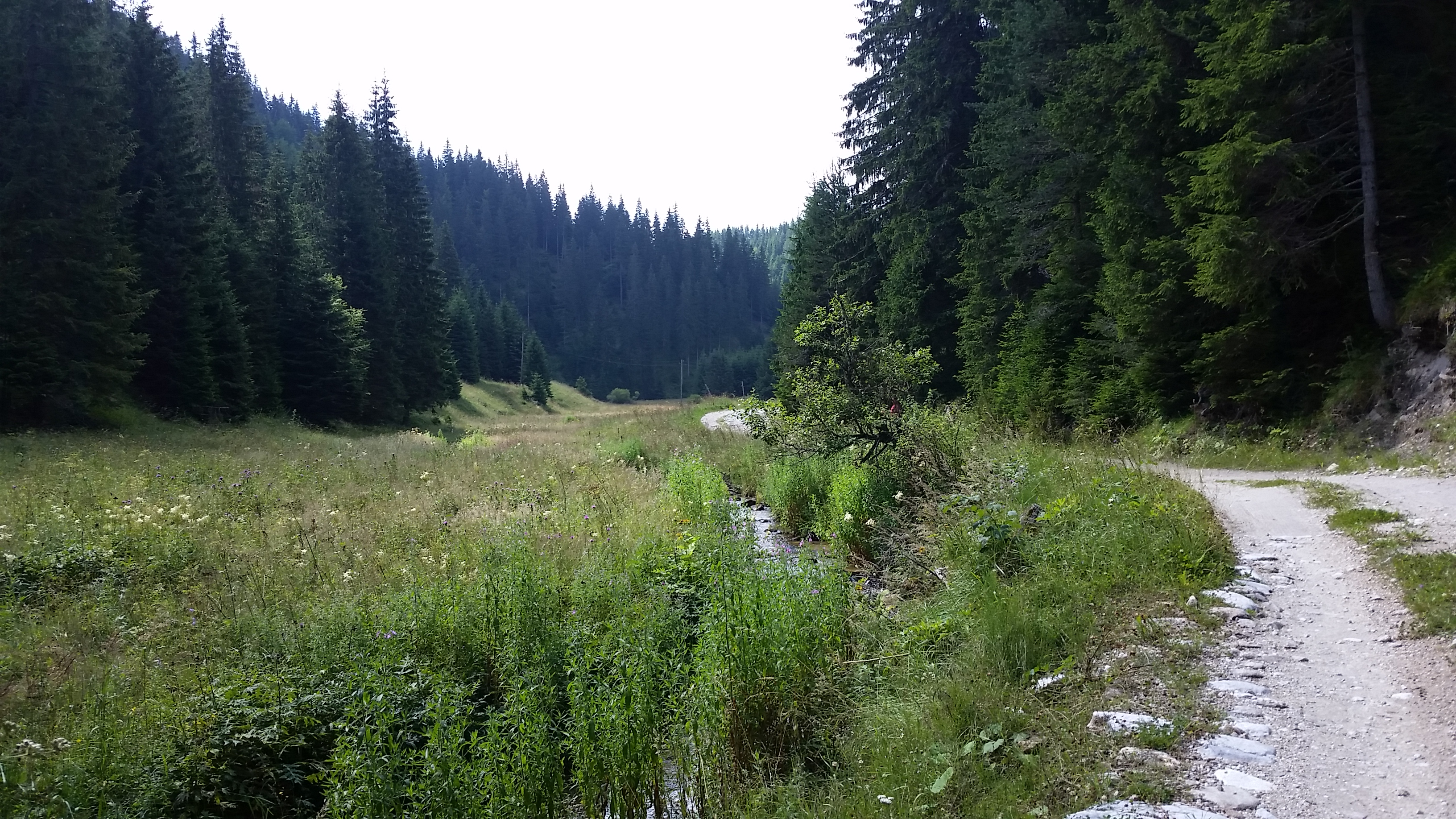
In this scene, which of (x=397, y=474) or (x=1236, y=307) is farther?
(x=397, y=474)

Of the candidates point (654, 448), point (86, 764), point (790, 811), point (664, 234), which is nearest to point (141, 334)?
point (654, 448)

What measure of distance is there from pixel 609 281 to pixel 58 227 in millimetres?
110324

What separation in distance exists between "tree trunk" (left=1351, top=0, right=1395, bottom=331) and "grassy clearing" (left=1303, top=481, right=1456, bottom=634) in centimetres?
554

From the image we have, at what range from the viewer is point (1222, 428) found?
1248cm

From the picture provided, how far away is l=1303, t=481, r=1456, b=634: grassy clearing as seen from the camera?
4137 mm

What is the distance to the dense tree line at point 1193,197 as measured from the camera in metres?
10.8

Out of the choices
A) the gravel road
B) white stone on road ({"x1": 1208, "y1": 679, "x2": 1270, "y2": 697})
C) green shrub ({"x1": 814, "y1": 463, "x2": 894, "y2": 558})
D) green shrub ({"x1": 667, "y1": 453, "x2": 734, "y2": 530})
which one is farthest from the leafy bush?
white stone on road ({"x1": 1208, "y1": 679, "x2": 1270, "y2": 697})

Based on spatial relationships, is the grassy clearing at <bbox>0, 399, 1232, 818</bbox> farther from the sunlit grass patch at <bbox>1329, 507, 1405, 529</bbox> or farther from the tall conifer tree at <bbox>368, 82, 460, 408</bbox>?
the tall conifer tree at <bbox>368, 82, 460, 408</bbox>

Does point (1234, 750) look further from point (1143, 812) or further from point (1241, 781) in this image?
point (1143, 812)

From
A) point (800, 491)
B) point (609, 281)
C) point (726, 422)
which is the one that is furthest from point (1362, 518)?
point (609, 281)

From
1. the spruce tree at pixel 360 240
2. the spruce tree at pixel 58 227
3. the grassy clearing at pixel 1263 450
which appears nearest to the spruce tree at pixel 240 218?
the spruce tree at pixel 360 240

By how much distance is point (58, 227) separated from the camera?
2020 cm

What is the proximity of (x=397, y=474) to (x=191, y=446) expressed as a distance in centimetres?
635

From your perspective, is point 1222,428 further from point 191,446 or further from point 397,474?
point 191,446
